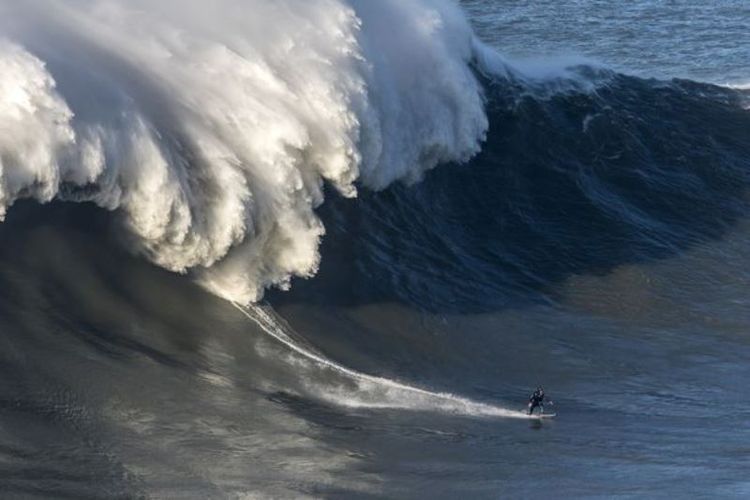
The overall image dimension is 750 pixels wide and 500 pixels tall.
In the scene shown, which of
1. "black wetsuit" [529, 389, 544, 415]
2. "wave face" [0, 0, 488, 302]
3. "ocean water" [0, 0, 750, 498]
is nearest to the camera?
"ocean water" [0, 0, 750, 498]

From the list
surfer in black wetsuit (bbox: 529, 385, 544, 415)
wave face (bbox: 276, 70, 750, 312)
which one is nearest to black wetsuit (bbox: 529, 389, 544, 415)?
surfer in black wetsuit (bbox: 529, 385, 544, 415)

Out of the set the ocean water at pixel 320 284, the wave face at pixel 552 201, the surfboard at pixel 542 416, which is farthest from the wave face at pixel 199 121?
the surfboard at pixel 542 416

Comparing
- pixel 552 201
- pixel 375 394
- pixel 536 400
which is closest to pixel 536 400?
pixel 536 400

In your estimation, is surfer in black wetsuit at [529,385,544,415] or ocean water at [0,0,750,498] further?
surfer in black wetsuit at [529,385,544,415]

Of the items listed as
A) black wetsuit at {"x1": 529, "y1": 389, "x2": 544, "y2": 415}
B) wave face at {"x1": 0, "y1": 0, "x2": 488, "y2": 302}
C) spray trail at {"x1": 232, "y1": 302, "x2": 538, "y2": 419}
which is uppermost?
wave face at {"x1": 0, "y1": 0, "x2": 488, "y2": 302}

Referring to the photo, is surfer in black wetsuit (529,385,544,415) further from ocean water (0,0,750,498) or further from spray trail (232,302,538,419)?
ocean water (0,0,750,498)

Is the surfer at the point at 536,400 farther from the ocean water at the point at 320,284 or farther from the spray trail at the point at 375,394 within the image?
the ocean water at the point at 320,284

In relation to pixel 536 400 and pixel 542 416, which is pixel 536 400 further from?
pixel 542 416
